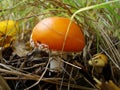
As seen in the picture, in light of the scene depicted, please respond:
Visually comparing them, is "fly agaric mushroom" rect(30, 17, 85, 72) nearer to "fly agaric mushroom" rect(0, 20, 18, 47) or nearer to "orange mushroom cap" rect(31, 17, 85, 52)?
"orange mushroom cap" rect(31, 17, 85, 52)

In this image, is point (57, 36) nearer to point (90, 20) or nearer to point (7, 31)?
point (90, 20)

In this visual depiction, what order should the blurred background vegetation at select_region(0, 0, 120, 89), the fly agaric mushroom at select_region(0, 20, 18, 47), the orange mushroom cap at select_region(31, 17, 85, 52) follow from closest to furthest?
the orange mushroom cap at select_region(31, 17, 85, 52) → the blurred background vegetation at select_region(0, 0, 120, 89) → the fly agaric mushroom at select_region(0, 20, 18, 47)

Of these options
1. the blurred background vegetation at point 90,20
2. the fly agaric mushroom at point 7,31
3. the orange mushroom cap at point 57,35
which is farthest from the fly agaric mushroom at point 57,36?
the fly agaric mushroom at point 7,31

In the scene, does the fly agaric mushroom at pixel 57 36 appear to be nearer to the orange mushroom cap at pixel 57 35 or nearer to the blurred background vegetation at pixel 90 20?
the orange mushroom cap at pixel 57 35

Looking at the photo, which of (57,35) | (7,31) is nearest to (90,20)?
(57,35)

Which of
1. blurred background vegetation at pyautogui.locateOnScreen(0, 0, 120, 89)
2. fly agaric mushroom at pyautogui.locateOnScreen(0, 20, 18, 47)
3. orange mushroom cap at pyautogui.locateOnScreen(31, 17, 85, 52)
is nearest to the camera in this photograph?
A: orange mushroom cap at pyautogui.locateOnScreen(31, 17, 85, 52)

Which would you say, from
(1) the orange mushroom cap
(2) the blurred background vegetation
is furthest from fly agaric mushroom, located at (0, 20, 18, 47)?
(1) the orange mushroom cap

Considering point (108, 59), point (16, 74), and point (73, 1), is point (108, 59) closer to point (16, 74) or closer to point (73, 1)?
point (73, 1)
